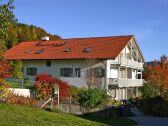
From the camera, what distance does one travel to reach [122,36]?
5575cm

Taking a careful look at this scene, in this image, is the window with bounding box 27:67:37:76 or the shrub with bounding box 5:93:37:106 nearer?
the shrub with bounding box 5:93:37:106

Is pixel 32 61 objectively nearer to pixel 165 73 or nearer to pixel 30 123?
pixel 165 73

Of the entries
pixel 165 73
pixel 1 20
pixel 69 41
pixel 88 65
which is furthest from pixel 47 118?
pixel 165 73

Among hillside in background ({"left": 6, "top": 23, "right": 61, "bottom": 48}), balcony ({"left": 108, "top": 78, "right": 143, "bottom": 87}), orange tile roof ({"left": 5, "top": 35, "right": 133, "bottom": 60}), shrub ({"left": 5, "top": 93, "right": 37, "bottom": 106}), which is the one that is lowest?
shrub ({"left": 5, "top": 93, "right": 37, "bottom": 106})

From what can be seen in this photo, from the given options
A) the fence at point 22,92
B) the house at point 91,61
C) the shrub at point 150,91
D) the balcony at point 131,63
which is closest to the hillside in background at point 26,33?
the house at point 91,61

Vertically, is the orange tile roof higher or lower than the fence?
higher

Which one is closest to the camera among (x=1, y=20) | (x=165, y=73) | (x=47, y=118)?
(x=1, y=20)

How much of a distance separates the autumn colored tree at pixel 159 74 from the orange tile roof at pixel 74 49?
9437mm

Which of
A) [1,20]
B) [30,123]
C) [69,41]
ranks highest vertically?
[69,41]

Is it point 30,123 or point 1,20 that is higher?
point 1,20

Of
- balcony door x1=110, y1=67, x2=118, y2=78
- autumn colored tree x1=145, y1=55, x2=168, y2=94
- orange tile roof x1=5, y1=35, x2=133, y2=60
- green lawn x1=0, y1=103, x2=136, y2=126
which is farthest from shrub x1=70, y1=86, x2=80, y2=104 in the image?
autumn colored tree x1=145, y1=55, x2=168, y2=94

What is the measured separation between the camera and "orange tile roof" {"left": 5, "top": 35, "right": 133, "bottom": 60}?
50500mm

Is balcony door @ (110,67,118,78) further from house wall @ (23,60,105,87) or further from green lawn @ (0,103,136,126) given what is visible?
green lawn @ (0,103,136,126)

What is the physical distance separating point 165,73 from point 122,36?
12563 millimetres
